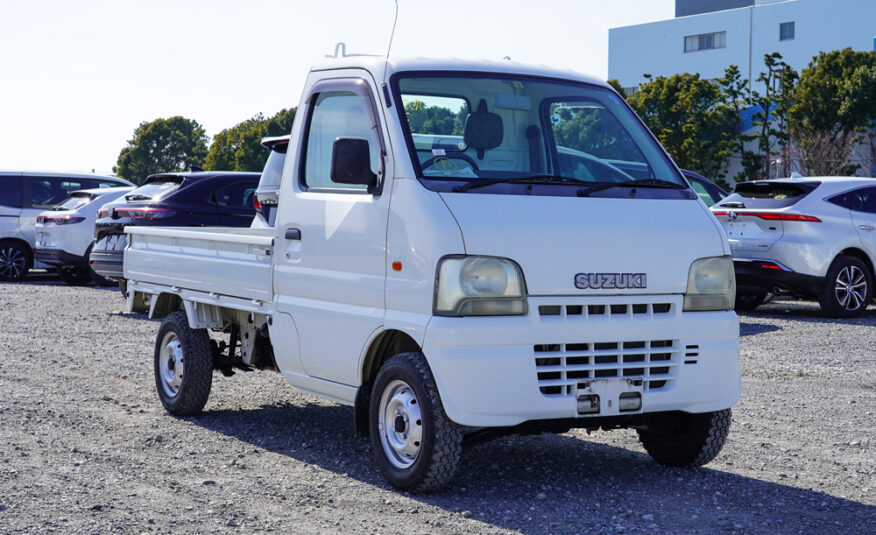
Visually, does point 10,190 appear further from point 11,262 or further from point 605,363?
point 605,363

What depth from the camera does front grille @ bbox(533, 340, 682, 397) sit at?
17.4 ft

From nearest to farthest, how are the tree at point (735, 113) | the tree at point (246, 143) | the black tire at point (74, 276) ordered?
the black tire at point (74, 276)
the tree at point (735, 113)
the tree at point (246, 143)

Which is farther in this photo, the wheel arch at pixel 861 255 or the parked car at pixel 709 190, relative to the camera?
the parked car at pixel 709 190

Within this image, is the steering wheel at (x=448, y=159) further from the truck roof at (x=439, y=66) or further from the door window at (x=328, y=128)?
the truck roof at (x=439, y=66)

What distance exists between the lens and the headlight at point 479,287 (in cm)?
521

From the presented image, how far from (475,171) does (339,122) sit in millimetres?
1004

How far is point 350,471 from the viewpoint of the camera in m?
6.14

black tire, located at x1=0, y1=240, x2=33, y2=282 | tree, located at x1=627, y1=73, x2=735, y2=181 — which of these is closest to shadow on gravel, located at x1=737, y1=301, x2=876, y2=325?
black tire, located at x1=0, y1=240, x2=33, y2=282

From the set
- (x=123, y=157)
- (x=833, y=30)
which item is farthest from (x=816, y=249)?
(x=123, y=157)

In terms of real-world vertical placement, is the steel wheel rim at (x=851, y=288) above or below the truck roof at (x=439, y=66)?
below

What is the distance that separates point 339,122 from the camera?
641 cm

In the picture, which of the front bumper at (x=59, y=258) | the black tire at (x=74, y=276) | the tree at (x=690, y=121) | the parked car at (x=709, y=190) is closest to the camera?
the parked car at (x=709, y=190)

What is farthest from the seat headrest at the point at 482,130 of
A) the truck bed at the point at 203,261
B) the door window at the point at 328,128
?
the truck bed at the point at 203,261

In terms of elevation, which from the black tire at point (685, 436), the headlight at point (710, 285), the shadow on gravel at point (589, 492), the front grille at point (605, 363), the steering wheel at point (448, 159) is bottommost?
the shadow on gravel at point (589, 492)
